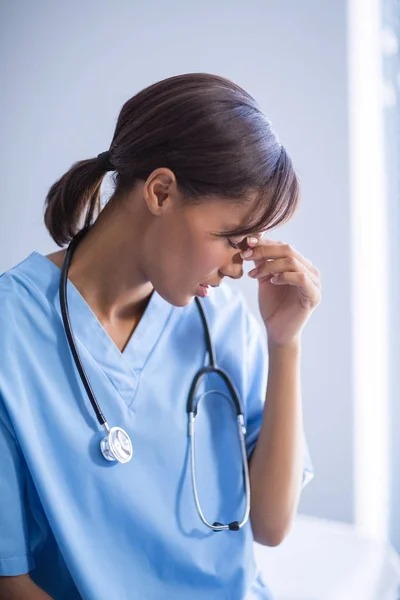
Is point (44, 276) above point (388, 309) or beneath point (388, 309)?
above

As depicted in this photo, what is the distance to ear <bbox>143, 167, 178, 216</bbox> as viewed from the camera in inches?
33.2

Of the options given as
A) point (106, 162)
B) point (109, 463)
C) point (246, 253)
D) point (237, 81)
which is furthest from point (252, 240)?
point (237, 81)

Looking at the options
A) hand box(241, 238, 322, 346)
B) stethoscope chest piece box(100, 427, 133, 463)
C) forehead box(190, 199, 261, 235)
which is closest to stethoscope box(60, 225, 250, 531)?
stethoscope chest piece box(100, 427, 133, 463)

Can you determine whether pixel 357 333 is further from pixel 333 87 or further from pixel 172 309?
pixel 172 309

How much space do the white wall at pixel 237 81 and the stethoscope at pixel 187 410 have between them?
482 mm

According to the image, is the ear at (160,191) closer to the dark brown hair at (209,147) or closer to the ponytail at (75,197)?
the dark brown hair at (209,147)

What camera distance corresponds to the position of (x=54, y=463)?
84cm

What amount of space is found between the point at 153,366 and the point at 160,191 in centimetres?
27

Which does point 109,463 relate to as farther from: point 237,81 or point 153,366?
point 237,81

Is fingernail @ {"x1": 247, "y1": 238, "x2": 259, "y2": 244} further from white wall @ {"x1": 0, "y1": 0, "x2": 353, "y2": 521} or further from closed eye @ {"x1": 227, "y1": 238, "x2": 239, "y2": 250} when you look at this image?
white wall @ {"x1": 0, "y1": 0, "x2": 353, "y2": 521}

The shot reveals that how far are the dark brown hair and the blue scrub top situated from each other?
8.7 inches

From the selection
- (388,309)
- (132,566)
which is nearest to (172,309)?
(132,566)

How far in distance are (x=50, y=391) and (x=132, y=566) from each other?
0.27 meters

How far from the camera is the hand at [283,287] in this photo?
0.96 meters
